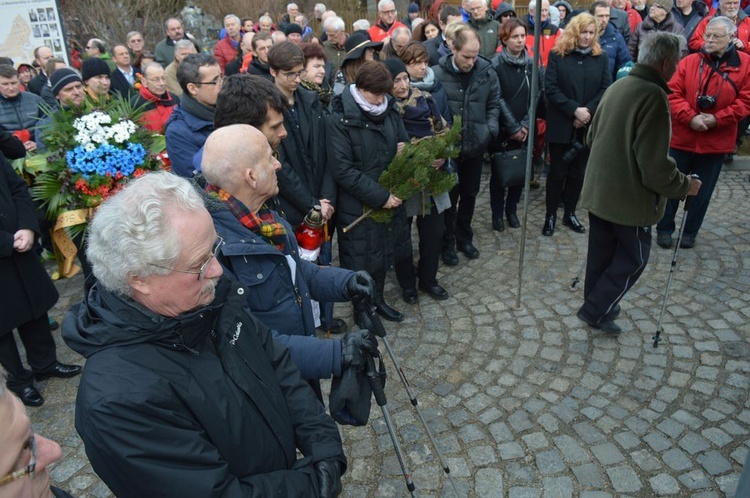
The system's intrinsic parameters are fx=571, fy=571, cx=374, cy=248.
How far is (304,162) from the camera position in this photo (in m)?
4.66

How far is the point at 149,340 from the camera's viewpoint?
1.74 meters

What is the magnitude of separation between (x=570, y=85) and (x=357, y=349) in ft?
16.6

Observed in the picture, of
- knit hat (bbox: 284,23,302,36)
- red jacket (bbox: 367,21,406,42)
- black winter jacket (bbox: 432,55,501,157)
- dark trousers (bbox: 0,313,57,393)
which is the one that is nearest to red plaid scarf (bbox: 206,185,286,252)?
dark trousers (bbox: 0,313,57,393)

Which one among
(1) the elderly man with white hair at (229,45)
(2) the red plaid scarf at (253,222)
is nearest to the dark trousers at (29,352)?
(2) the red plaid scarf at (253,222)

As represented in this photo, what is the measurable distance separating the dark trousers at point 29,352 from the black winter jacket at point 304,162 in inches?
85.2

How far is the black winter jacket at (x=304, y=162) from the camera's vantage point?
4438 millimetres

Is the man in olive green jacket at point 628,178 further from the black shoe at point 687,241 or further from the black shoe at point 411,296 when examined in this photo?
the black shoe at point 687,241

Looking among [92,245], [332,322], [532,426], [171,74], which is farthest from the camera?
[171,74]

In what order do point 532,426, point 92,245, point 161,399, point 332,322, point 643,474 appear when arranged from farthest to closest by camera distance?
point 332,322 → point 532,426 → point 643,474 → point 92,245 → point 161,399

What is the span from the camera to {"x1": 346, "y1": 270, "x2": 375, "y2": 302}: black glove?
2852 millimetres

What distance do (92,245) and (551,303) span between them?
14.3ft

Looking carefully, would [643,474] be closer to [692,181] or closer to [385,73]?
[692,181]

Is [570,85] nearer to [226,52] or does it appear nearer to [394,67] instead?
[394,67]

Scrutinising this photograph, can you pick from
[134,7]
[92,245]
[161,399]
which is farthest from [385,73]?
[134,7]
